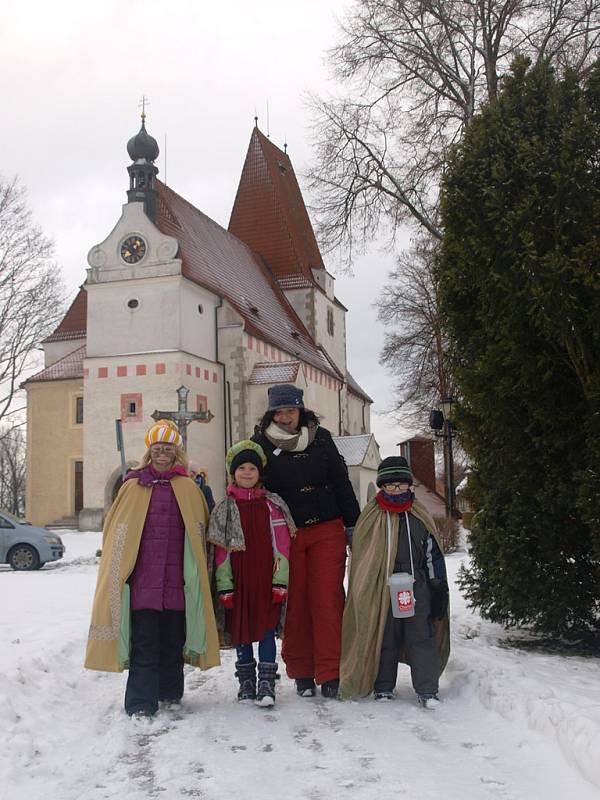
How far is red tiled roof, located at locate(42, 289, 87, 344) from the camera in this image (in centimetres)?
3659

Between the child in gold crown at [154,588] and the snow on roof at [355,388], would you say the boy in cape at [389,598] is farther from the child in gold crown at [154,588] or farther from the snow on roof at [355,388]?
the snow on roof at [355,388]

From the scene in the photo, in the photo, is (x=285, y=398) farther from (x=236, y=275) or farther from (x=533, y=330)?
(x=236, y=275)

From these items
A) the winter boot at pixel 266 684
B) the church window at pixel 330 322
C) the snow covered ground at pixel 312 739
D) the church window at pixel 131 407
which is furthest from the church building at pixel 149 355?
the winter boot at pixel 266 684

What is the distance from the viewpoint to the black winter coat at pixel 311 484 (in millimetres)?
5699

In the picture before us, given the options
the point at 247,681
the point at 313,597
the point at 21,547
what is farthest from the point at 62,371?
the point at 247,681

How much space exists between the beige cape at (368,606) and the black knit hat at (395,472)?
0.56ft

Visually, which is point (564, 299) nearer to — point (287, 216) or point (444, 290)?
point (444, 290)

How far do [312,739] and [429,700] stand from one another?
93cm

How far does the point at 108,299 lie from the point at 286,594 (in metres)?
24.4

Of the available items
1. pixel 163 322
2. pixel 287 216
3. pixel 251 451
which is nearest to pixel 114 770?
pixel 251 451

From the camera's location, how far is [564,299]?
223 inches

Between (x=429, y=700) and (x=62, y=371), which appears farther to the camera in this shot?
(x=62, y=371)

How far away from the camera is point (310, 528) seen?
5.71 m

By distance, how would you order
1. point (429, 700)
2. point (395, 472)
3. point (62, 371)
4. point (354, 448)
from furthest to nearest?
point (354, 448), point (62, 371), point (395, 472), point (429, 700)
